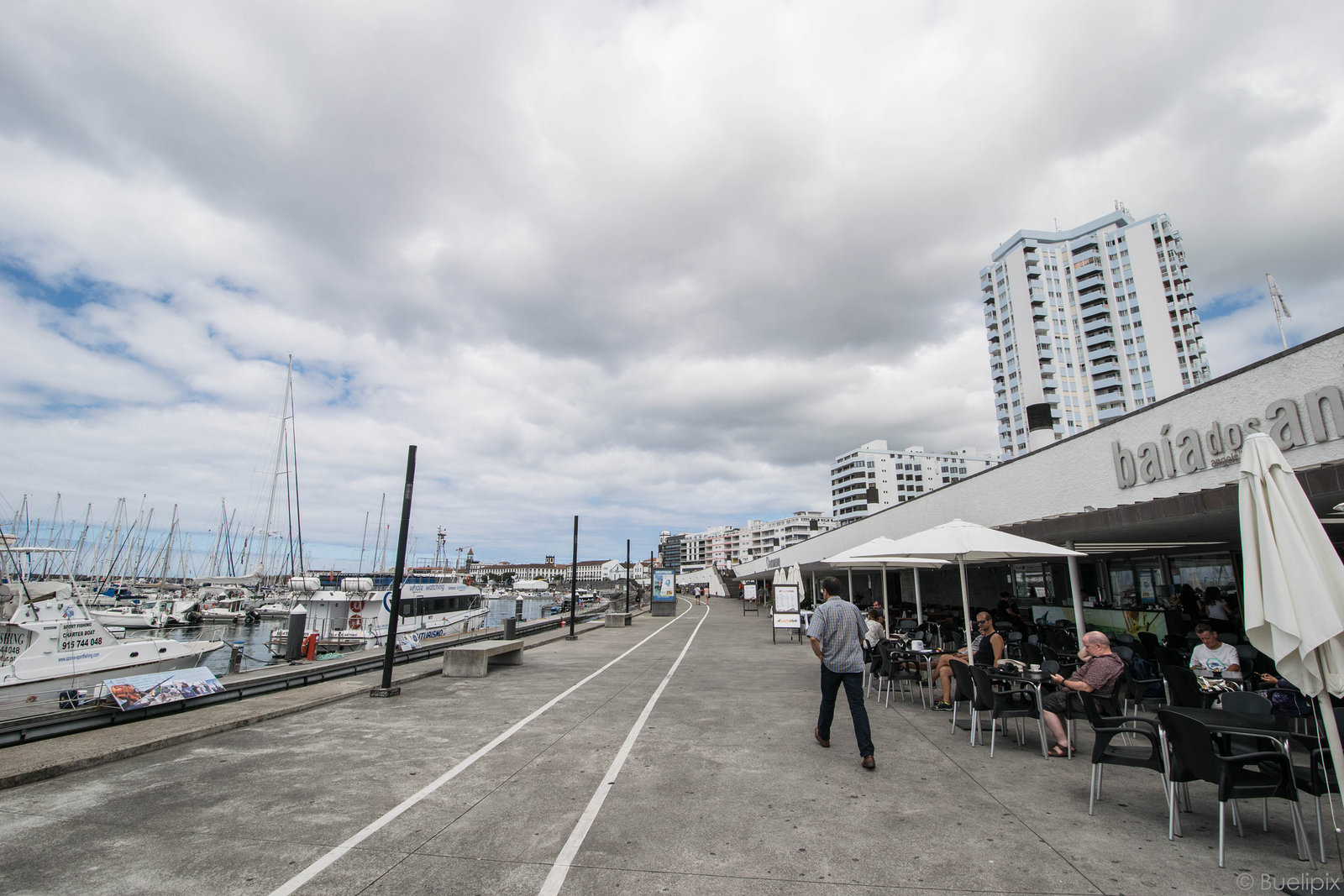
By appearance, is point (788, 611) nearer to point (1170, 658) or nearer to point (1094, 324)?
point (1170, 658)

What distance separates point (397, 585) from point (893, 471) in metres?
119

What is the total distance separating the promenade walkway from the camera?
371cm

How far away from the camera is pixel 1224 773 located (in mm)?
4008

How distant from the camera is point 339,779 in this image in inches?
220

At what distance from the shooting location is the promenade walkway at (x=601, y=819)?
371 cm

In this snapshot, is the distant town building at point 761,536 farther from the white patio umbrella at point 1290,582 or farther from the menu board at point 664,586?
the white patio umbrella at point 1290,582

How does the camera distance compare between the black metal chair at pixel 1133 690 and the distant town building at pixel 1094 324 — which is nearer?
the black metal chair at pixel 1133 690

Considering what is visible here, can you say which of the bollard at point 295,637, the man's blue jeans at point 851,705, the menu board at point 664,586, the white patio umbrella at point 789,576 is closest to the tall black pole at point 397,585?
the man's blue jeans at point 851,705

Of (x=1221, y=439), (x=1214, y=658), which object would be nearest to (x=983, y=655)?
(x=1214, y=658)

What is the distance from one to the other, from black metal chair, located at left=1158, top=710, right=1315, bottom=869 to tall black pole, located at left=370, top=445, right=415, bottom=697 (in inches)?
378

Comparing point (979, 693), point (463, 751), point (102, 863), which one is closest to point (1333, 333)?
point (979, 693)

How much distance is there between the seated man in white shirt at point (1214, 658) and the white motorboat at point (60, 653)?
82.6 ft

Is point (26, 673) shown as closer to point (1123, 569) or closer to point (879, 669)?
point (879, 669)

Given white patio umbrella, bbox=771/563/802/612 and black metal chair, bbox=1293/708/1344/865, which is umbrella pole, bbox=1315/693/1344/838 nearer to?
black metal chair, bbox=1293/708/1344/865
